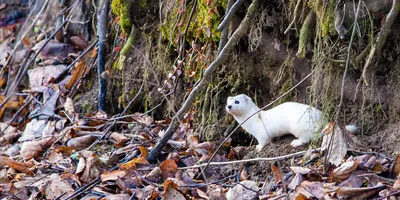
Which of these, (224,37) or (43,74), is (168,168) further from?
(43,74)

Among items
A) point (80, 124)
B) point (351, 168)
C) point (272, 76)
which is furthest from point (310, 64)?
point (80, 124)

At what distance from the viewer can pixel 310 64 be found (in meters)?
4.90

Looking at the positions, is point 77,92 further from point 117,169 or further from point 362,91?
point 362,91

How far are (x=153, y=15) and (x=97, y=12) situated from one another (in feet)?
3.18

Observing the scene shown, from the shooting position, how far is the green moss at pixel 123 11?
18.6 feet

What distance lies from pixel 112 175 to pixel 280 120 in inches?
47.9

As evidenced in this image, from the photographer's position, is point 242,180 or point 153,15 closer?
point 242,180

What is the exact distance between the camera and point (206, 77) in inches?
177

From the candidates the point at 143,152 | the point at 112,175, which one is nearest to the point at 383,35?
the point at 143,152

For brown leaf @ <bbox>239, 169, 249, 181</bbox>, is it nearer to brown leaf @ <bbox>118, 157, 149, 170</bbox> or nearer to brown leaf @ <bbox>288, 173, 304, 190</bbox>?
brown leaf @ <bbox>288, 173, 304, 190</bbox>

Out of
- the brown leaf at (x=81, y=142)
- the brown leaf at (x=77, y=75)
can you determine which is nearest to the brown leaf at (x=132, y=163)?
the brown leaf at (x=81, y=142)

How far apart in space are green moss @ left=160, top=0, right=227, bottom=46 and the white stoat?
546 millimetres

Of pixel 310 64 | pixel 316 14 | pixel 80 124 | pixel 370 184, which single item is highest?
pixel 316 14

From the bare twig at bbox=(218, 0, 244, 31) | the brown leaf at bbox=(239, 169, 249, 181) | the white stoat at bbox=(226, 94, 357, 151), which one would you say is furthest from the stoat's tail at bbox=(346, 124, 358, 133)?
the bare twig at bbox=(218, 0, 244, 31)
